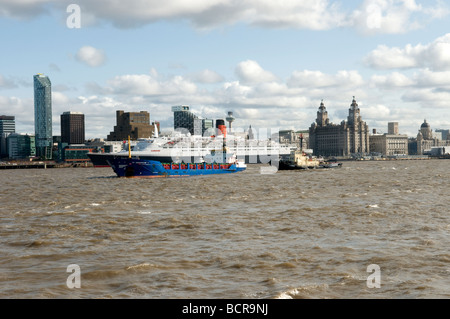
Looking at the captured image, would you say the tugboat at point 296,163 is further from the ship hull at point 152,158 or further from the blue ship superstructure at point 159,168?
the ship hull at point 152,158

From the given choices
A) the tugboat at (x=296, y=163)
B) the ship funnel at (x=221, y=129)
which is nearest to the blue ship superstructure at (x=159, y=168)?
the tugboat at (x=296, y=163)

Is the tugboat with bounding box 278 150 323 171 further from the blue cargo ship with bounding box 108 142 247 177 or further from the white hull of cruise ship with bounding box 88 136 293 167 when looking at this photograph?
the blue cargo ship with bounding box 108 142 247 177

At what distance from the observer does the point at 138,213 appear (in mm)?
31219

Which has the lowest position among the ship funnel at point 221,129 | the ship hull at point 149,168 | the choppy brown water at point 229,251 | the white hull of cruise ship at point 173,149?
the choppy brown water at point 229,251

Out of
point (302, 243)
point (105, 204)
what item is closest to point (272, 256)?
point (302, 243)

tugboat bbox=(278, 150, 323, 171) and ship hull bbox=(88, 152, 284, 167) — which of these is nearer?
tugboat bbox=(278, 150, 323, 171)

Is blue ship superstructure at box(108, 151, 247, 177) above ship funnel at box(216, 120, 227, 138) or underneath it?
underneath

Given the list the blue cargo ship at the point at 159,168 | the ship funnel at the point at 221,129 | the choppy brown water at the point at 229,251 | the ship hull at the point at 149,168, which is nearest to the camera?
the choppy brown water at the point at 229,251

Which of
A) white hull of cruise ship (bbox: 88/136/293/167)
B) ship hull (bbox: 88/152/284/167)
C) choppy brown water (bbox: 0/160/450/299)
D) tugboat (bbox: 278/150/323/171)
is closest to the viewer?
choppy brown water (bbox: 0/160/450/299)

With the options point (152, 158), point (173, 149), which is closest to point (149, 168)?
point (152, 158)

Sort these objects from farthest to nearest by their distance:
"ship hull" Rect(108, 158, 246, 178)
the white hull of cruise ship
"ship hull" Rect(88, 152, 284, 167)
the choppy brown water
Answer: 1. the white hull of cruise ship
2. "ship hull" Rect(88, 152, 284, 167)
3. "ship hull" Rect(108, 158, 246, 178)
4. the choppy brown water

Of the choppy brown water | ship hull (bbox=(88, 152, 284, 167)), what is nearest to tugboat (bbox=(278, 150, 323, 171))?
ship hull (bbox=(88, 152, 284, 167))

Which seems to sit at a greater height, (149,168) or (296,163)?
(149,168)

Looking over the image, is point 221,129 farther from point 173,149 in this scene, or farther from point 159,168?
point 159,168
